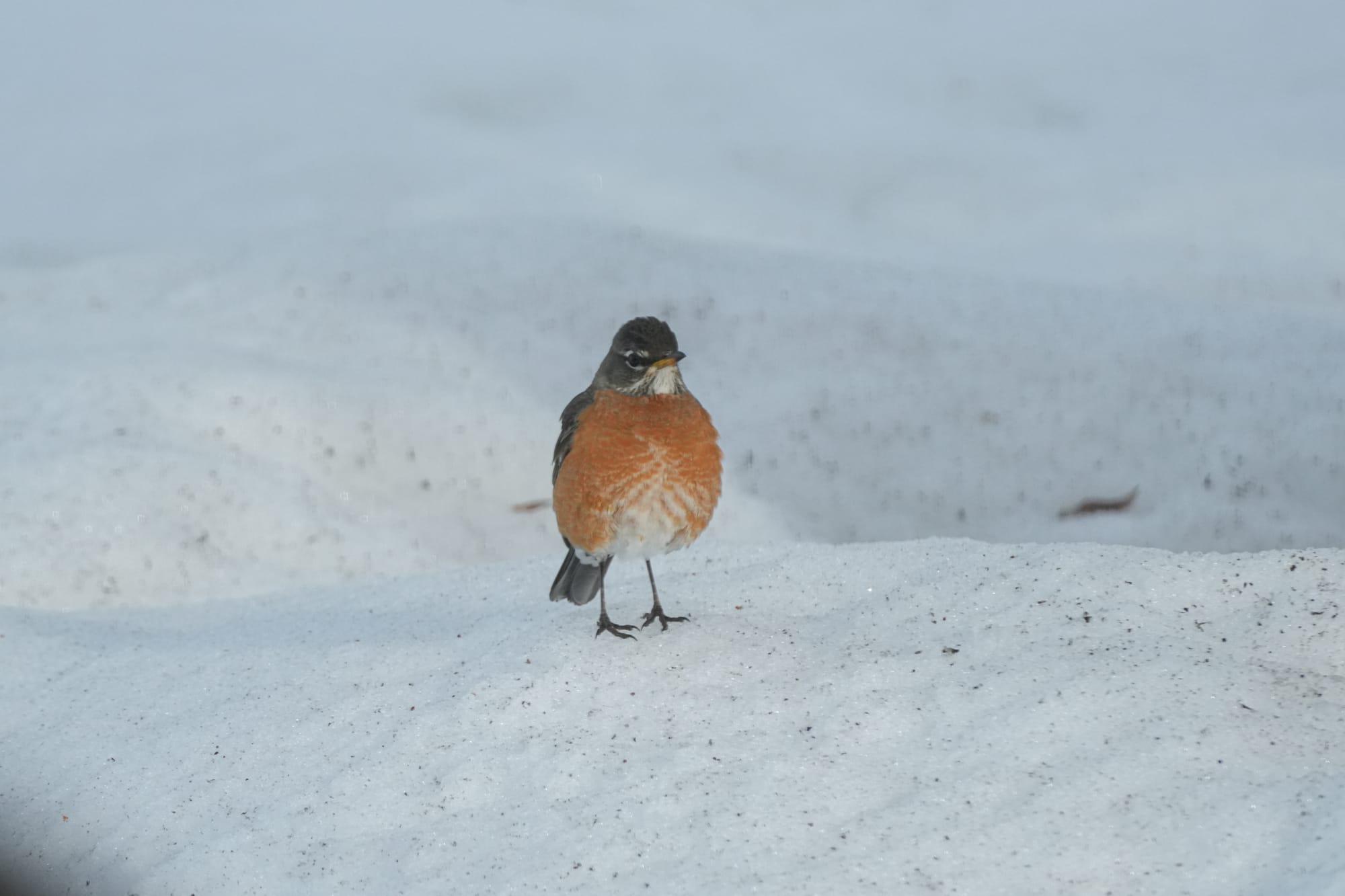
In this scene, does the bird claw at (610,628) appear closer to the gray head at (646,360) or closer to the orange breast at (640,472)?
the orange breast at (640,472)

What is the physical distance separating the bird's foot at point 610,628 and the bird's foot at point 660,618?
79mm

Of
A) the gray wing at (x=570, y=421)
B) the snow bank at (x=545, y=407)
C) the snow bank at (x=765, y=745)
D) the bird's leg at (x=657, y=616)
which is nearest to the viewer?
the snow bank at (x=765, y=745)

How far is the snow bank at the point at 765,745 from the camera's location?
369 centimetres

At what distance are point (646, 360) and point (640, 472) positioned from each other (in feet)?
1.36

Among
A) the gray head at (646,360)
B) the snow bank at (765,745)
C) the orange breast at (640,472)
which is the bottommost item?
the snow bank at (765,745)

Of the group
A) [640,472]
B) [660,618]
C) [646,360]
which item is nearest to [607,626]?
[660,618]

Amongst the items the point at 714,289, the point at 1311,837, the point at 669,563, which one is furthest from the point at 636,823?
the point at 714,289

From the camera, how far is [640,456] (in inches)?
191

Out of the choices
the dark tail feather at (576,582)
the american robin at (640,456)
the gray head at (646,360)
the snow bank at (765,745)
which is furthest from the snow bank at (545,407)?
the gray head at (646,360)

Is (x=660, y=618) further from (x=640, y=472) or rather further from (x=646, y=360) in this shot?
(x=646, y=360)

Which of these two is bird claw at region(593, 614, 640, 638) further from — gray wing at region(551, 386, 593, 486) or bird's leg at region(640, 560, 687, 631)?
gray wing at region(551, 386, 593, 486)

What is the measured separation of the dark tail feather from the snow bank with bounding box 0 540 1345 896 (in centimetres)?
14

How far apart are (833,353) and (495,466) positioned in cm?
346

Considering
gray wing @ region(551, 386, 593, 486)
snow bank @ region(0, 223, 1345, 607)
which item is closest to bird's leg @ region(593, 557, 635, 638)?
gray wing @ region(551, 386, 593, 486)
